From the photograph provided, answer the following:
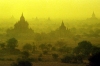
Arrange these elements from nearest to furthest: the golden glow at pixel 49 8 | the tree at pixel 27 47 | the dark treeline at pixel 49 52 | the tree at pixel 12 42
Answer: the dark treeline at pixel 49 52, the tree at pixel 27 47, the tree at pixel 12 42, the golden glow at pixel 49 8

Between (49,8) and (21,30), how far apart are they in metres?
1.29

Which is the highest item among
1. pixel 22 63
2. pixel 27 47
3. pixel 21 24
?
pixel 21 24

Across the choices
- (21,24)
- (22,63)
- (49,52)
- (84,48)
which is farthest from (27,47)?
(84,48)

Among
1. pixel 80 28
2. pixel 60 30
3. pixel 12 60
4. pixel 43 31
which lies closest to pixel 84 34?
pixel 80 28

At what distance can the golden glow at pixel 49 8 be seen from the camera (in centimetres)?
820

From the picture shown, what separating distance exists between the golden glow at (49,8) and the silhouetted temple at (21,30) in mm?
280

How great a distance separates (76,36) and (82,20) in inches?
21.3

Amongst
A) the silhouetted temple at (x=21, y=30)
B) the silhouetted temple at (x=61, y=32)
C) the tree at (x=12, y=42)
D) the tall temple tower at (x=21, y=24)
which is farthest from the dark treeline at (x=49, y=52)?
the tall temple tower at (x=21, y=24)

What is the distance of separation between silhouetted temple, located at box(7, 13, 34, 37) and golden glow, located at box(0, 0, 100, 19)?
0.28m

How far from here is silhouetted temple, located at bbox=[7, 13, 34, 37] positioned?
8211mm

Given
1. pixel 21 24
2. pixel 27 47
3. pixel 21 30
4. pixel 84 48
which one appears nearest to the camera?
pixel 84 48

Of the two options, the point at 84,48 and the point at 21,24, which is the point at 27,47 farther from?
the point at 84,48

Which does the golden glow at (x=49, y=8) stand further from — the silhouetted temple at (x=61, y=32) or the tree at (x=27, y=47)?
the tree at (x=27, y=47)

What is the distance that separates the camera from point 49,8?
27.3 ft
